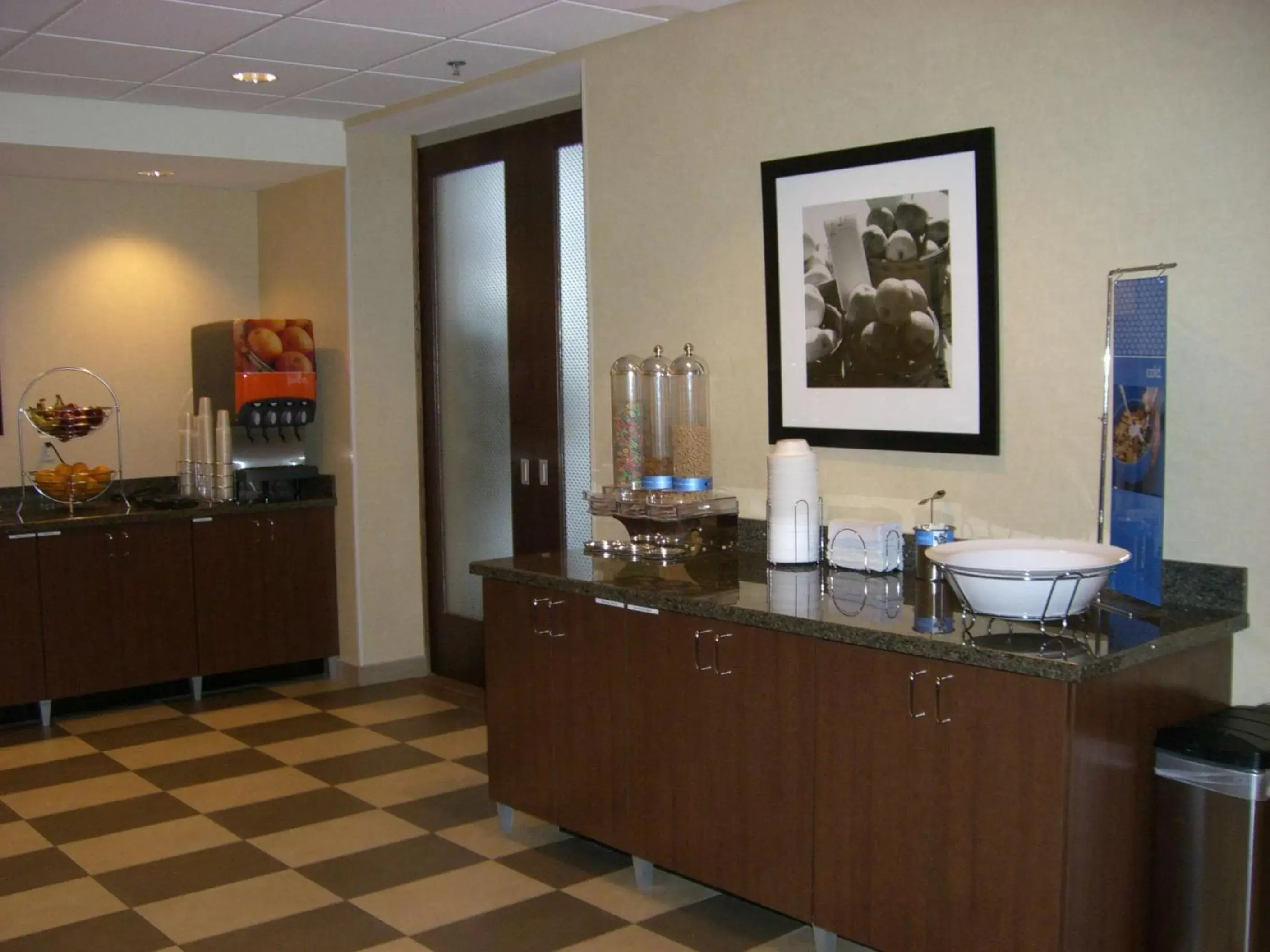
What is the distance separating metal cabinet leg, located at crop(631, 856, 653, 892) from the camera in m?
3.71

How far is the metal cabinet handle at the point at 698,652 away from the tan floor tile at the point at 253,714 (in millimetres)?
2855

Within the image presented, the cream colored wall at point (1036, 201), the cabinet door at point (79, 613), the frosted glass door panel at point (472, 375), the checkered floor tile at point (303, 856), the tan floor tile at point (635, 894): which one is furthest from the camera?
the frosted glass door panel at point (472, 375)

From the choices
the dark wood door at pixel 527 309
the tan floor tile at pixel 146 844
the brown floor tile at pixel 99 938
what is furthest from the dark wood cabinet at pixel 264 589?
the brown floor tile at pixel 99 938

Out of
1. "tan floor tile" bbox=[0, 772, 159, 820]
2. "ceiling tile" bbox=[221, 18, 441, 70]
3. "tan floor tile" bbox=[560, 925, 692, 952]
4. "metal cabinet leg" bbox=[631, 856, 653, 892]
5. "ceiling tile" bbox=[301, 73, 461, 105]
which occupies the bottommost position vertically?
"tan floor tile" bbox=[560, 925, 692, 952]

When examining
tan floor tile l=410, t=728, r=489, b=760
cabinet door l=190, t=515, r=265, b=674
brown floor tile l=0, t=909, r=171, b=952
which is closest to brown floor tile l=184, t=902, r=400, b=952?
brown floor tile l=0, t=909, r=171, b=952

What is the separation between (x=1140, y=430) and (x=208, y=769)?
3.60 metres

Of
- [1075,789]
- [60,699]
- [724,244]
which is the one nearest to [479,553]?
[60,699]

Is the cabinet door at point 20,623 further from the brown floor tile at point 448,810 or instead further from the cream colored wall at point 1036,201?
the cream colored wall at point 1036,201

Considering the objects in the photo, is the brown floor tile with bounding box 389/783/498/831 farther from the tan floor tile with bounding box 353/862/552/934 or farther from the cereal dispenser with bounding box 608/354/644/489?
the cereal dispenser with bounding box 608/354/644/489

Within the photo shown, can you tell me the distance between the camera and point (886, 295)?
12.1 feet

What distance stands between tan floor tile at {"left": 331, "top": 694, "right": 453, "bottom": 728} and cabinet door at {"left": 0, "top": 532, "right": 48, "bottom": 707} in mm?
1250

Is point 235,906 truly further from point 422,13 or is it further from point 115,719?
point 422,13

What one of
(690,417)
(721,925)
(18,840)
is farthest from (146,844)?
(690,417)

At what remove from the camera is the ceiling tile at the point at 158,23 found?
4020 millimetres
